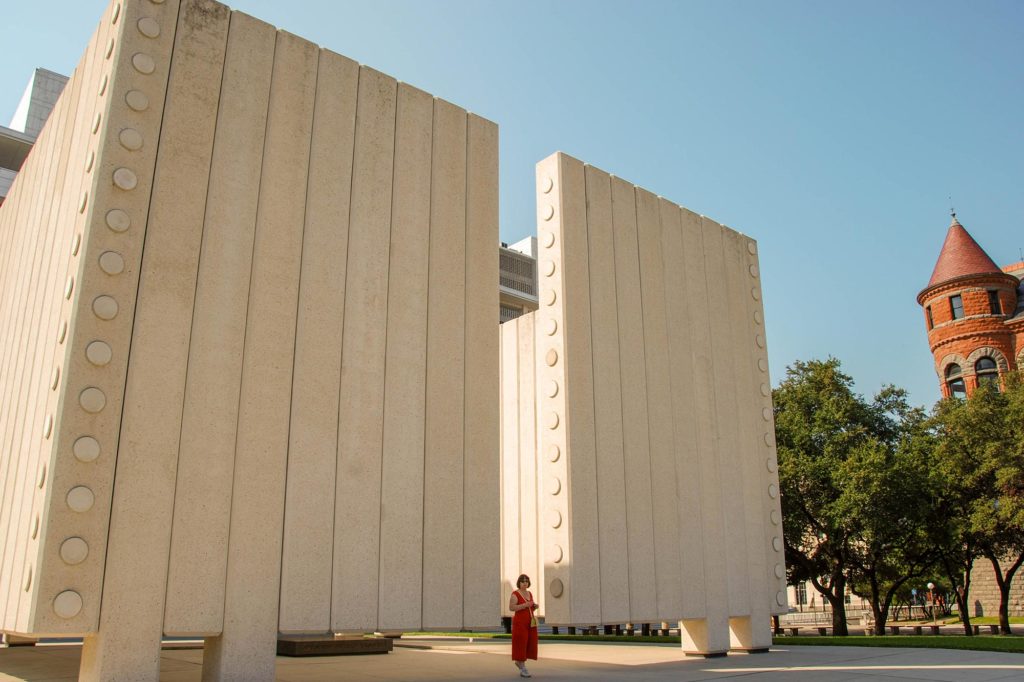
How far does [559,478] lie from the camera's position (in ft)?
42.9

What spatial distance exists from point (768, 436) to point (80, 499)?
1338 cm

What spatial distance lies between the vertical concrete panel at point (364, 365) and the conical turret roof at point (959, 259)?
157 ft

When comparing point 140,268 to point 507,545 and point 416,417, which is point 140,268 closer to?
point 416,417

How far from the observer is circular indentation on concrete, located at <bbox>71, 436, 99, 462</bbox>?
8.66m

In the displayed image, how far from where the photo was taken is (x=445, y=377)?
11.9 meters

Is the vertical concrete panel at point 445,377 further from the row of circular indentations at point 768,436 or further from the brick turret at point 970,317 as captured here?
the brick turret at point 970,317

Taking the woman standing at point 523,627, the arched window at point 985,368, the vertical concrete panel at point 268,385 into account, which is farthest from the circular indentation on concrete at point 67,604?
the arched window at point 985,368

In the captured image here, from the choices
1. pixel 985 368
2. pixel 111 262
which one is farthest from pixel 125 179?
pixel 985 368

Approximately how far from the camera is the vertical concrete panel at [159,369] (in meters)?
8.70

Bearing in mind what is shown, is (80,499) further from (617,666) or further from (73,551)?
(617,666)

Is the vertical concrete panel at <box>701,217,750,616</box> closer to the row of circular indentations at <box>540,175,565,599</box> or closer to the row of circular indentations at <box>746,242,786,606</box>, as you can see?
the row of circular indentations at <box>746,242,786,606</box>

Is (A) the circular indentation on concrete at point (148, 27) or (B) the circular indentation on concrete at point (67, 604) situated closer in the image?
(B) the circular indentation on concrete at point (67, 604)

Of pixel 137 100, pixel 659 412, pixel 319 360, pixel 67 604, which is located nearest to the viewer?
pixel 67 604

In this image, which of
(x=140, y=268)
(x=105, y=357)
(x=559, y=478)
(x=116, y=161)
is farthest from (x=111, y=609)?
(x=559, y=478)
